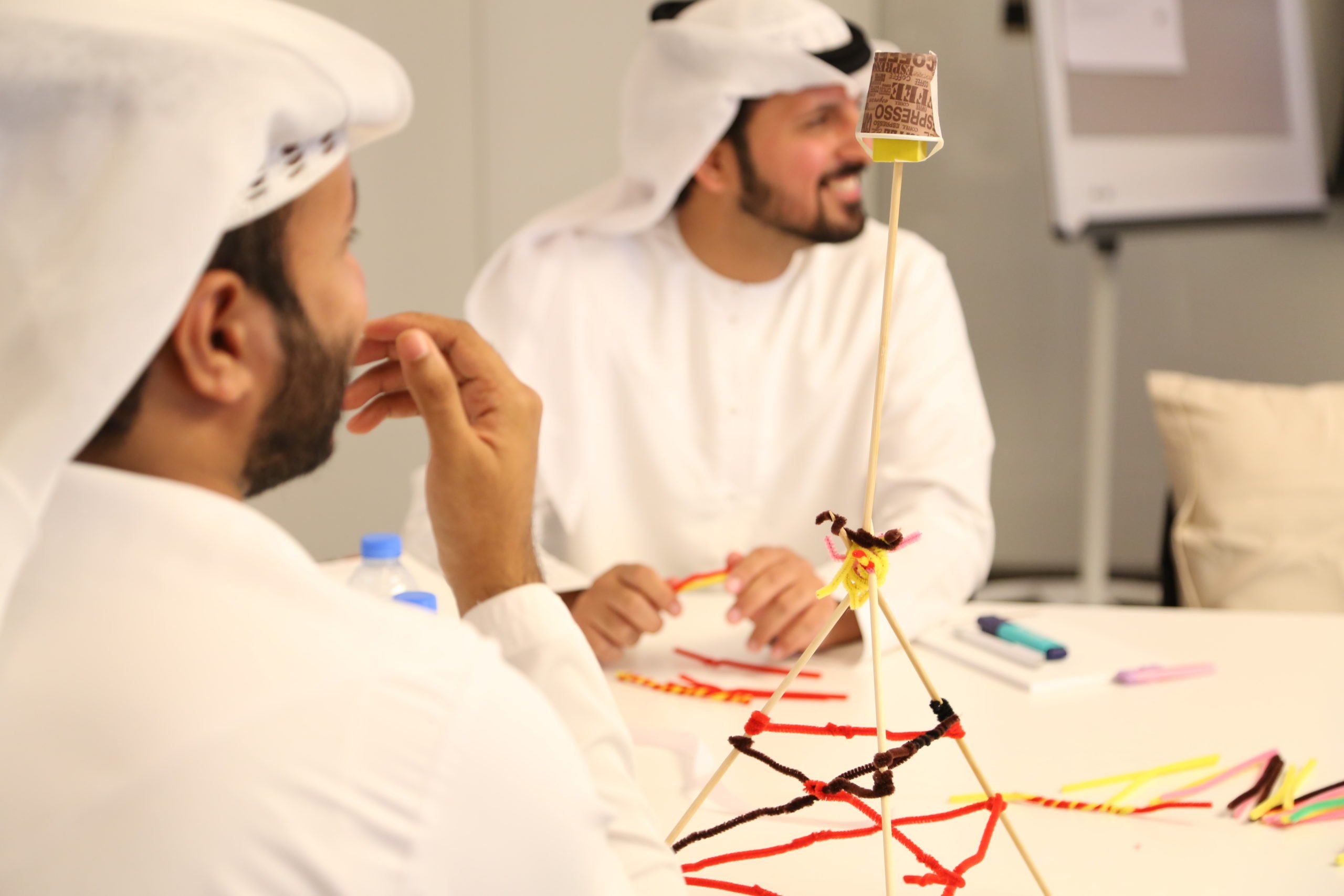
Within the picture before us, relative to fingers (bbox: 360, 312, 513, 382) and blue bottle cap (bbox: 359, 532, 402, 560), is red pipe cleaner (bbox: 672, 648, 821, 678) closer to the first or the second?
blue bottle cap (bbox: 359, 532, 402, 560)

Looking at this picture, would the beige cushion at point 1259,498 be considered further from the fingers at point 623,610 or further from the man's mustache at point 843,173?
the fingers at point 623,610

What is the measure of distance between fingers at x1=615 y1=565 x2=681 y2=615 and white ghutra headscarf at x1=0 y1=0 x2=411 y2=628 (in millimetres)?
992

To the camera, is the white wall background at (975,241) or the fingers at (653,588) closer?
the fingers at (653,588)

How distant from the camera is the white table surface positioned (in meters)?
1.04

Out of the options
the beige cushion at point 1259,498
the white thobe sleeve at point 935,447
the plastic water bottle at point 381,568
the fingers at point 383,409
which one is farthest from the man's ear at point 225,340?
the beige cushion at point 1259,498

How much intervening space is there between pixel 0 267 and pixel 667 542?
180 cm

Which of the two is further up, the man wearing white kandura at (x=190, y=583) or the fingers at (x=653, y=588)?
the man wearing white kandura at (x=190, y=583)

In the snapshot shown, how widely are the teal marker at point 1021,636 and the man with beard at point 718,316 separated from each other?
0.61 meters

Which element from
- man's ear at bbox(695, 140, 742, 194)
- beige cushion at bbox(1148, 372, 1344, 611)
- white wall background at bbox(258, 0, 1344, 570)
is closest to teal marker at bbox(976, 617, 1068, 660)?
beige cushion at bbox(1148, 372, 1344, 611)

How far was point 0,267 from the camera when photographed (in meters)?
0.62

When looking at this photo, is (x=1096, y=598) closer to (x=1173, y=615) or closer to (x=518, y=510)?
(x=1173, y=615)

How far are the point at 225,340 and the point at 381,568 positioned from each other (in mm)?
657

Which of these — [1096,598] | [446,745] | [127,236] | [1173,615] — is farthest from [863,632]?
[1096,598]

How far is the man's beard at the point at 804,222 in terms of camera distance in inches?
92.0
